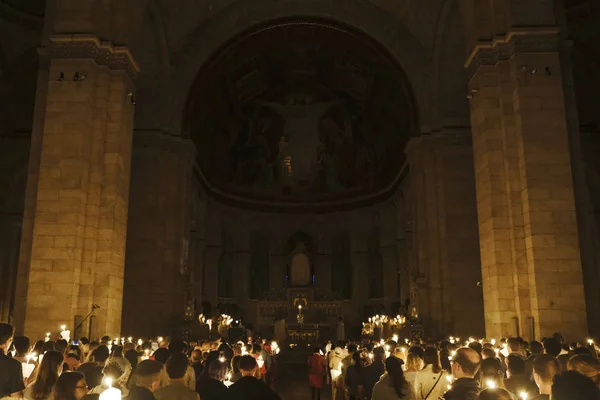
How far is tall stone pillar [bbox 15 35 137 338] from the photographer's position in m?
15.1

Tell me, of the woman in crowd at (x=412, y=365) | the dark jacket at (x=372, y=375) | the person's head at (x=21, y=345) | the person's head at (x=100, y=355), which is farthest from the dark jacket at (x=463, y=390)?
the person's head at (x=21, y=345)

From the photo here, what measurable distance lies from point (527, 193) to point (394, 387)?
9.72m

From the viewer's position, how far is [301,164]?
4262 cm

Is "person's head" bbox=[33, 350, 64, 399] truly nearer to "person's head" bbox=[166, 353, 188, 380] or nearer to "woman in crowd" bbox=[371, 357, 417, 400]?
"person's head" bbox=[166, 353, 188, 380]

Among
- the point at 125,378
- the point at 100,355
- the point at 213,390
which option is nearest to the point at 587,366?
the point at 213,390

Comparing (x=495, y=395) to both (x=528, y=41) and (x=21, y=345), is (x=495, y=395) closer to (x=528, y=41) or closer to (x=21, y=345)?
(x=21, y=345)

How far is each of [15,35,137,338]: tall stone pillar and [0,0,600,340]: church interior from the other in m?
0.06

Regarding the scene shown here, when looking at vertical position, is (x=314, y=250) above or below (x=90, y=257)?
above

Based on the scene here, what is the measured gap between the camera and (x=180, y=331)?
80.9 ft

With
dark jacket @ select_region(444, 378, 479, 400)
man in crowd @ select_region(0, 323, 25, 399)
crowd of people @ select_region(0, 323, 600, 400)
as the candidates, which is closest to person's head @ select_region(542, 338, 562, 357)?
crowd of people @ select_region(0, 323, 600, 400)

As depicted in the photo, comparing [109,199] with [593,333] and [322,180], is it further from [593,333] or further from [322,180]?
[322,180]

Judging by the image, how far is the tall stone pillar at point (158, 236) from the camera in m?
24.5

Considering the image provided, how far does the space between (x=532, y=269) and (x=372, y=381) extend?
6.75 meters

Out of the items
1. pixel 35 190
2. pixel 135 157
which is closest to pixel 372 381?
pixel 35 190
